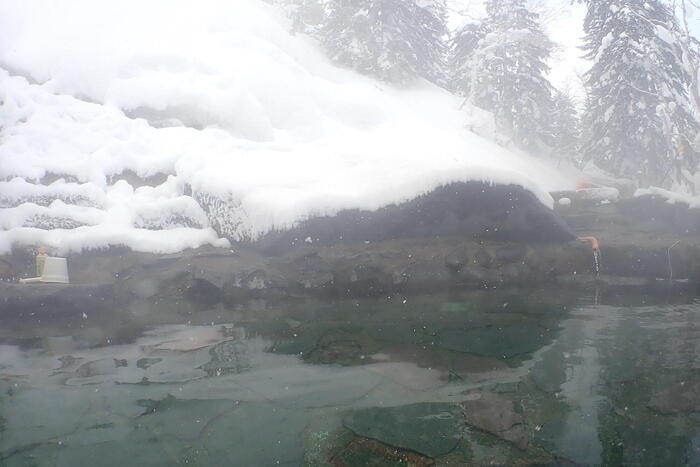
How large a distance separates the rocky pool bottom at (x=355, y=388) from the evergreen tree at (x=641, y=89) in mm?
10510

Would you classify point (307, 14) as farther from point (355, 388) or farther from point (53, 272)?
point (355, 388)

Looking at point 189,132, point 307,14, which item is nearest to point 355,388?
point 189,132

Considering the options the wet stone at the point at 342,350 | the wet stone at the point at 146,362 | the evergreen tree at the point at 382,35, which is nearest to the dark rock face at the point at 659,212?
the wet stone at the point at 342,350

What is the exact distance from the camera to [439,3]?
16.9 meters

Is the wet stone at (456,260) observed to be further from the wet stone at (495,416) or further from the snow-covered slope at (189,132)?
the wet stone at (495,416)

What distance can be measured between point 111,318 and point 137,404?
2.52m

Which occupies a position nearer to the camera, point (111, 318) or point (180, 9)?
point (111, 318)

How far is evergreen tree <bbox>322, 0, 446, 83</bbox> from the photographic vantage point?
14.2 meters

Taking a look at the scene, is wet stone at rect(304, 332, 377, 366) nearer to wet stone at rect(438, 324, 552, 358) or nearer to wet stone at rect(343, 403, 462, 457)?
wet stone at rect(438, 324, 552, 358)

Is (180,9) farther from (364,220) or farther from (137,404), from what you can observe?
(137,404)

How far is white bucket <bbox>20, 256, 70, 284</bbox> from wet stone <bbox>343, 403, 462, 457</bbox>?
4594 mm

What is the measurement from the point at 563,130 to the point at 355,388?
52.6 ft

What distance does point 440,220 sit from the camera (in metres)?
6.47

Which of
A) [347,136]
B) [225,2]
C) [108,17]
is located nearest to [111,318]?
[347,136]
